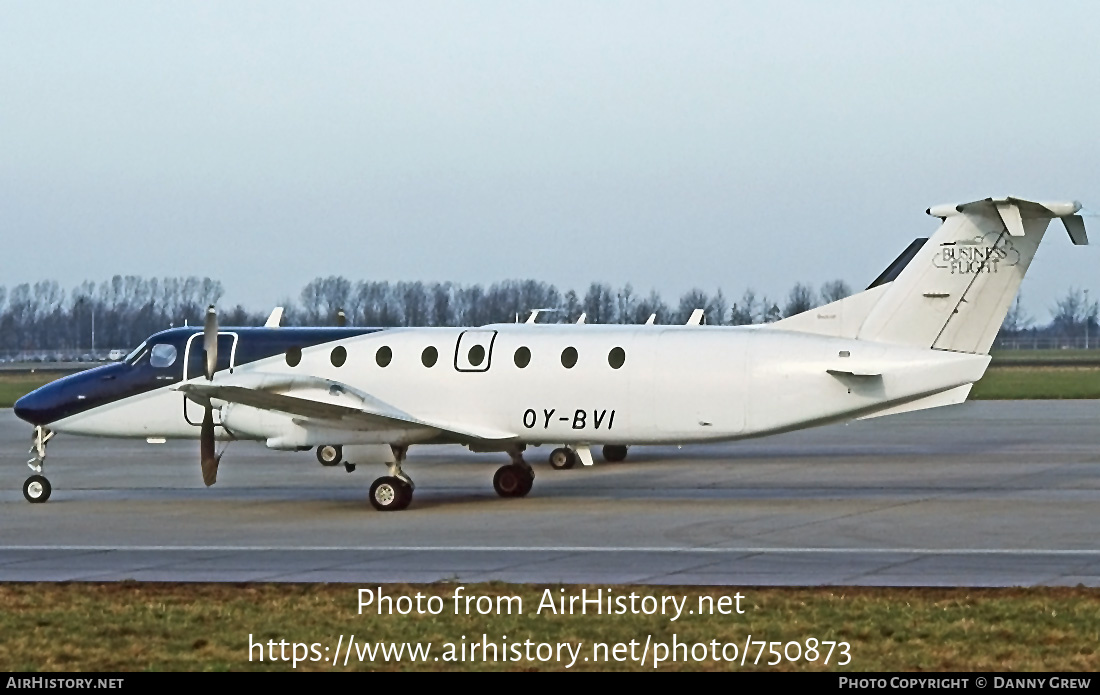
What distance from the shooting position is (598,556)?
1734 centimetres

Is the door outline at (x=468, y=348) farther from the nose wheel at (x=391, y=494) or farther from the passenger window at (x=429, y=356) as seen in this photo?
the nose wheel at (x=391, y=494)

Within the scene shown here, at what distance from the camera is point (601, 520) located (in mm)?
21391

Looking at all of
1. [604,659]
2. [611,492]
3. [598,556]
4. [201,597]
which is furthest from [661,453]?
[604,659]

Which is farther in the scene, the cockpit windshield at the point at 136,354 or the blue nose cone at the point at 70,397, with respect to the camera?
the cockpit windshield at the point at 136,354

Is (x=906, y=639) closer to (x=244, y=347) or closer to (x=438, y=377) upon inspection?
(x=438, y=377)

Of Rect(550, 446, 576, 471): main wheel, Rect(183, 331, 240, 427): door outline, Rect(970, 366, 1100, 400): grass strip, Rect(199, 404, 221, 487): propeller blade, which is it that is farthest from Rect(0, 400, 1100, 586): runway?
Rect(970, 366, 1100, 400): grass strip

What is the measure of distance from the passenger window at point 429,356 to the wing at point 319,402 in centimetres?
86

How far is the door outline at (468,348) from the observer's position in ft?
78.6

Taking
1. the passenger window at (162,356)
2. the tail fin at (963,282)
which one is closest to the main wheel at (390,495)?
the passenger window at (162,356)

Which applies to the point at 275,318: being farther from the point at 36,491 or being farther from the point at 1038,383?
the point at 1038,383

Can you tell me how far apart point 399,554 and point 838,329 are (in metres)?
8.73

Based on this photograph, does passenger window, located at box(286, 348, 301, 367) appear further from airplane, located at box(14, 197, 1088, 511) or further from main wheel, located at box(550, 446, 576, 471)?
main wheel, located at box(550, 446, 576, 471)

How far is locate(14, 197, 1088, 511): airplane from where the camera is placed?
22547mm

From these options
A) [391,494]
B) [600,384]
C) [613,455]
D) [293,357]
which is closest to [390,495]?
[391,494]
